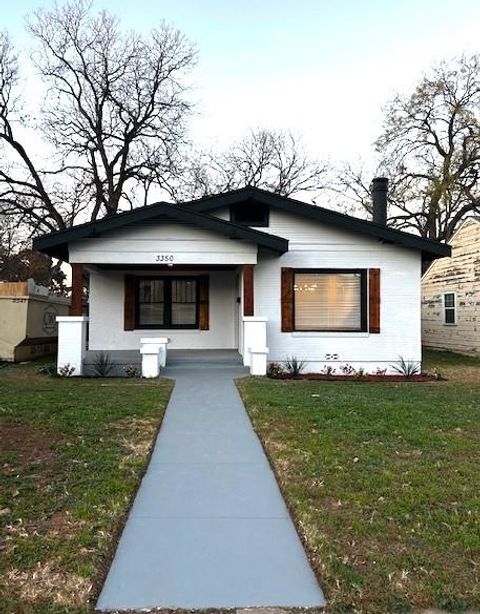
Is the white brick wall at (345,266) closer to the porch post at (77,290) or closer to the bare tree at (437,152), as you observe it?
the porch post at (77,290)

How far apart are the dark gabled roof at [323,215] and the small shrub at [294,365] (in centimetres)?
348

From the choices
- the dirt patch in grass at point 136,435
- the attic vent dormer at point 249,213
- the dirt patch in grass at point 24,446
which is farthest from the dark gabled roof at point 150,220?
the dirt patch in grass at point 24,446

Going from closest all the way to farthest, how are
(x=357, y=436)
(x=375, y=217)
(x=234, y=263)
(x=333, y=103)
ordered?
(x=357, y=436) < (x=234, y=263) < (x=375, y=217) < (x=333, y=103)

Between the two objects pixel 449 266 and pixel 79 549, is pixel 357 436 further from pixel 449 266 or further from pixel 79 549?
pixel 449 266

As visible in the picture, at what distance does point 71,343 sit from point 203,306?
13.4 ft

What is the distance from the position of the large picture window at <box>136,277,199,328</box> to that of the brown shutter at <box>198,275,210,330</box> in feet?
0.48

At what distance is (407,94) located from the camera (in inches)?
1092

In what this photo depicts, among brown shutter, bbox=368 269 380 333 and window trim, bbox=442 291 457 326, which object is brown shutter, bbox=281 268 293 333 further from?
window trim, bbox=442 291 457 326

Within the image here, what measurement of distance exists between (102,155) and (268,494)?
23375 mm

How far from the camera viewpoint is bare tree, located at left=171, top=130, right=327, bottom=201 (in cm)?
3256

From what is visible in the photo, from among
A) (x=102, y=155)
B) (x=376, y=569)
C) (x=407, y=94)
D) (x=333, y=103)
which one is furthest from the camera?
(x=407, y=94)

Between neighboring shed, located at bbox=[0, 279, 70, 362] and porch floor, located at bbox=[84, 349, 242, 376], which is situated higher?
neighboring shed, located at bbox=[0, 279, 70, 362]

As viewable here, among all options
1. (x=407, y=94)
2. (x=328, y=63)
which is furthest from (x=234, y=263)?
(x=407, y=94)

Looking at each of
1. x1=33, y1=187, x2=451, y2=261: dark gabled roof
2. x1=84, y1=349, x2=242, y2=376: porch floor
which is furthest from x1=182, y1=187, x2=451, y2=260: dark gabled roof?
x1=84, y1=349, x2=242, y2=376: porch floor
